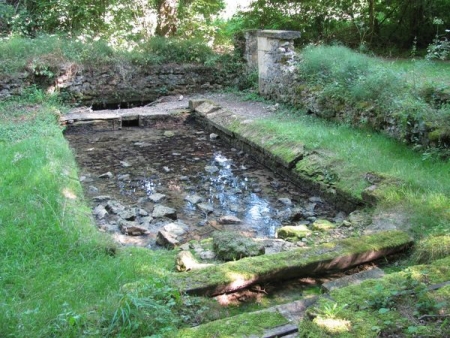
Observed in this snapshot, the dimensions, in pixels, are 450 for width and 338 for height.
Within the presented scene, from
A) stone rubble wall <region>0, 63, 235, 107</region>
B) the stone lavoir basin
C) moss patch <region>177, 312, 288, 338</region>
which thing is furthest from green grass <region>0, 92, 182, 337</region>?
stone rubble wall <region>0, 63, 235, 107</region>

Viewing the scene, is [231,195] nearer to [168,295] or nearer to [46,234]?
[46,234]

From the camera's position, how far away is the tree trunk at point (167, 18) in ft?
45.8

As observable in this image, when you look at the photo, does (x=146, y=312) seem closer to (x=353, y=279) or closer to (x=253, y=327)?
(x=253, y=327)

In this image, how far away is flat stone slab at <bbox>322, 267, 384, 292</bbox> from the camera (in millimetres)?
3312

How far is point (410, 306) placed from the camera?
243 centimetres

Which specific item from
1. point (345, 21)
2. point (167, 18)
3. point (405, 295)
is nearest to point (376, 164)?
point (405, 295)

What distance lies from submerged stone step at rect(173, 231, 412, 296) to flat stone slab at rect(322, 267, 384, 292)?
0.25 metres

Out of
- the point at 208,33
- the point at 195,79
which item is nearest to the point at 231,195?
the point at 195,79

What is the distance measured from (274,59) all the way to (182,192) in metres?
5.17

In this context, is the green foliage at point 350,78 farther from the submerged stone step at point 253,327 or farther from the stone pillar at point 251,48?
the submerged stone step at point 253,327

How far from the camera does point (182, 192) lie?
6586 mm

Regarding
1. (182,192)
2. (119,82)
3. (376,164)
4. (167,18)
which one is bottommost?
(182,192)

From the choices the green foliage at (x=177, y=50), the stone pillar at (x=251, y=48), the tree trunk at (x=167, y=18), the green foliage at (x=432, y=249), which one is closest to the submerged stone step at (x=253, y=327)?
the green foliage at (x=432, y=249)

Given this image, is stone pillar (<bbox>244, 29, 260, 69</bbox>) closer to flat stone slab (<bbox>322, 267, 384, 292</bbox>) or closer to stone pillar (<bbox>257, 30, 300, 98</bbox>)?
stone pillar (<bbox>257, 30, 300, 98</bbox>)
